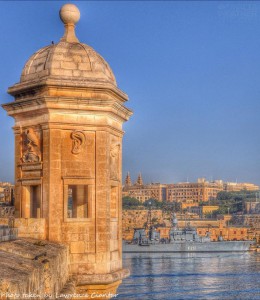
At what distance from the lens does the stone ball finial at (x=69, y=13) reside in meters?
8.09

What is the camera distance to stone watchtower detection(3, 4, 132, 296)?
7.43 meters

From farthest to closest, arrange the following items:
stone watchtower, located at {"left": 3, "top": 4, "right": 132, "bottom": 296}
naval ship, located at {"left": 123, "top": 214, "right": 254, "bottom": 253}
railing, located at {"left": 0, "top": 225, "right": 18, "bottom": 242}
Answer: naval ship, located at {"left": 123, "top": 214, "right": 254, "bottom": 253} < stone watchtower, located at {"left": 3, "top": 4, "right": 132, "bottom": 296} < railing, located at {"left": 0, "top": 225, "right": 18, "bottom": 242}

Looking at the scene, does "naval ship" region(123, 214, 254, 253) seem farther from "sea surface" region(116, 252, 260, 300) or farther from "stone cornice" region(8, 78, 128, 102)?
"stone cornice" region(8, 78, 128, 102)

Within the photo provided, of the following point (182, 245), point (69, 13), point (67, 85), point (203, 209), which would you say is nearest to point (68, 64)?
point (67, 85)

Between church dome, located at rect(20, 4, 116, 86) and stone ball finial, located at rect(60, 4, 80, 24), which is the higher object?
stone ball finial, located at rect(60, 4, 80, 24)

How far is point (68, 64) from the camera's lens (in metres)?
7.70

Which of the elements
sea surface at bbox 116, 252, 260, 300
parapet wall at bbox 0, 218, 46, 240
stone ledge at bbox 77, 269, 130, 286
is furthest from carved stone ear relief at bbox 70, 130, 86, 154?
sea surface at bbox 116, 252, 260, 300

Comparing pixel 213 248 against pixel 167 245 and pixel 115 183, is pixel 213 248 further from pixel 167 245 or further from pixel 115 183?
pixel 115 183

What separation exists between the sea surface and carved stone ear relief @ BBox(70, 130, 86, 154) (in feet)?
120

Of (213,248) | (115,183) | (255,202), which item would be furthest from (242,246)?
(115,183)

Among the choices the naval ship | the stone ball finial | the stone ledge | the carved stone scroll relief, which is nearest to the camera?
the stone ledge

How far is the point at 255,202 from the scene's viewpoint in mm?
198875

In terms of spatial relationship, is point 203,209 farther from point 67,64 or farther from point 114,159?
point 67,64

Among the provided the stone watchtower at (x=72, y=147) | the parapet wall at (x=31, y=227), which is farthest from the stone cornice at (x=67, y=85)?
the parapet wall at (x=31, y=227)
